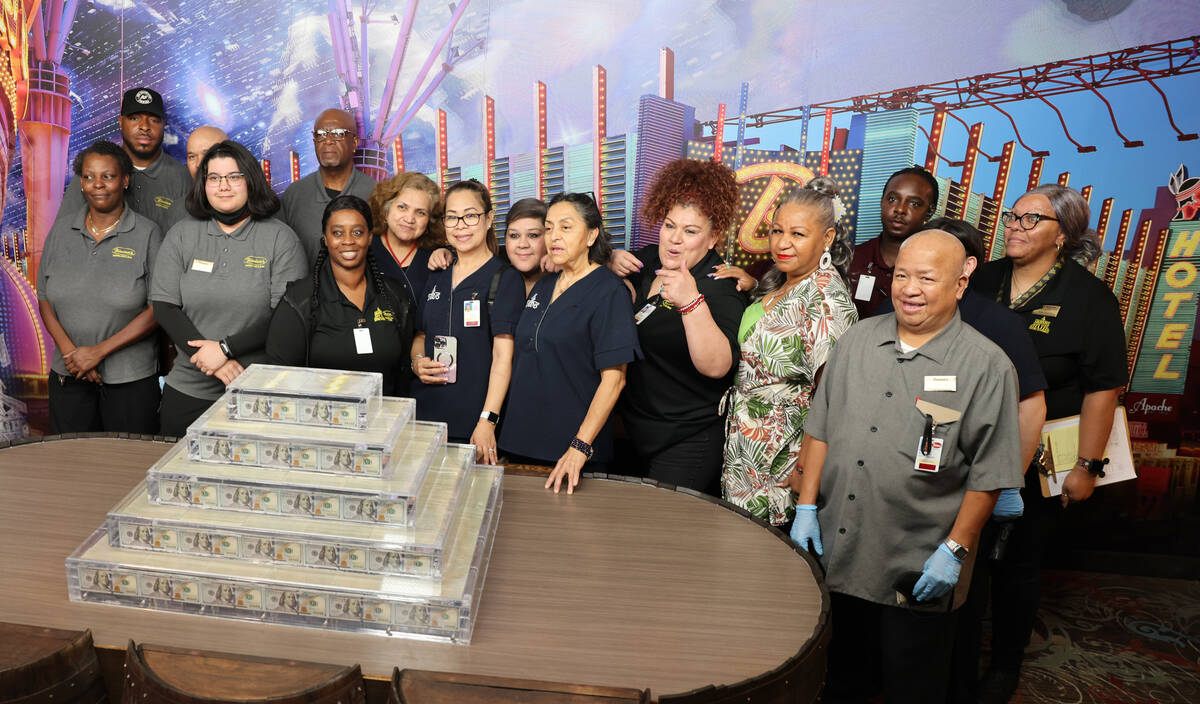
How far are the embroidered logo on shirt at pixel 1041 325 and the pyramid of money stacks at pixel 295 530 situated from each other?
2169mm

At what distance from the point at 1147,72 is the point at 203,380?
4520 millimetres

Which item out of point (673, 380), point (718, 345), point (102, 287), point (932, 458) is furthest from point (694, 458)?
point (102, 287)

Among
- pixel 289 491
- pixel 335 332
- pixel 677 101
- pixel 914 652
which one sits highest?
pixel 677 101

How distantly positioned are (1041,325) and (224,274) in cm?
315

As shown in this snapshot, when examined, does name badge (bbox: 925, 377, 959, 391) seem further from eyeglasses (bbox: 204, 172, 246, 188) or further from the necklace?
eyeglasses (bbox: 204, 172, 246, 188)

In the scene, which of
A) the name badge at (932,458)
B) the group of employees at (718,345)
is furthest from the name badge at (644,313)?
the name badge at (932,458)

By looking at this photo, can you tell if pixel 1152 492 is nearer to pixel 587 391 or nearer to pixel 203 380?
pixel 587 391

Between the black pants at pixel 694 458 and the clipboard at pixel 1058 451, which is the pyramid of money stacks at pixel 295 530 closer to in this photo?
the black pants at pixel 694 458

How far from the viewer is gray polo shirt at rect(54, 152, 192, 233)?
388 cm

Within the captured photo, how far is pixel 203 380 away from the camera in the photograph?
3.39 m

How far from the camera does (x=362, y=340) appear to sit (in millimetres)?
3051

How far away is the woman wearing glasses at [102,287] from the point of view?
3643mm

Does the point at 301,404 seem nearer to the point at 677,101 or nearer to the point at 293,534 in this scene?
the point at 293,534

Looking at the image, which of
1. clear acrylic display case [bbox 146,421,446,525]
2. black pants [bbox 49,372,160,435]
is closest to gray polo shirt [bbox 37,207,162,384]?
black pants [bbox 49,372,160,435]
